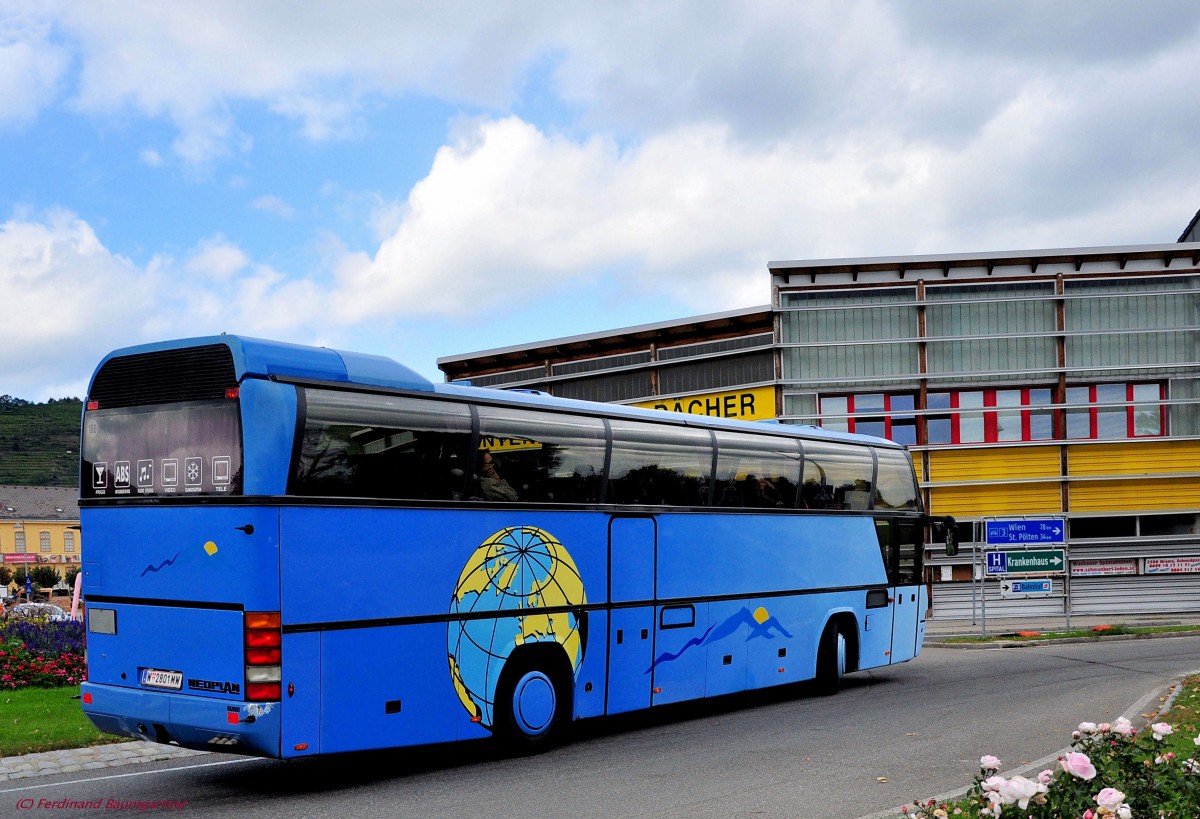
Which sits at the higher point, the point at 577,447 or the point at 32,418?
the point at 32,418

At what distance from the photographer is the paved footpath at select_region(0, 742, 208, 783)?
34.5ft

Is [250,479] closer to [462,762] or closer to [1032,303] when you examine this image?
[462,762]

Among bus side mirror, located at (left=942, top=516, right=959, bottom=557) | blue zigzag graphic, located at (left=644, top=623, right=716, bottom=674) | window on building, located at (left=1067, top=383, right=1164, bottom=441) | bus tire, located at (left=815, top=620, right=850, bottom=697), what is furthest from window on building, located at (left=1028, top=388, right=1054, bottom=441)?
blue zigzag graphic, located at (left=644, top=623, right=716, bottom=674)

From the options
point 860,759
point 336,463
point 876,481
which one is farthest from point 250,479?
point 876,481

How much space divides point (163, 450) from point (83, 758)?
357 cm

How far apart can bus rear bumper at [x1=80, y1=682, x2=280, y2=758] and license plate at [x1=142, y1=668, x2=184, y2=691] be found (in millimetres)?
68

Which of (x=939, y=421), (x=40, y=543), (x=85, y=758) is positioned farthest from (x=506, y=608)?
(x=40, y=543)

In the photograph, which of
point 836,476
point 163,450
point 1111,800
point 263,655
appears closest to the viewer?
point 1111,800

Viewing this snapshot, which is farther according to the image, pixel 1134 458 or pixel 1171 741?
pixel 1134 458

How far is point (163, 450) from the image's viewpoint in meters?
9.59

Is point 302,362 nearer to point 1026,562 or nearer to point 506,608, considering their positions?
point 506,608

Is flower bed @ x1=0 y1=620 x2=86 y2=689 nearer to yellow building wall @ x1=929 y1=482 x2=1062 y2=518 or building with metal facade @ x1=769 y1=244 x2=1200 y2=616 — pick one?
building with metal facade @ x1=769 y1=244 x2=1200 y2=616

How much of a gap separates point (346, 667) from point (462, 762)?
2.12 meters

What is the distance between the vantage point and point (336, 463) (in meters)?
9.49
